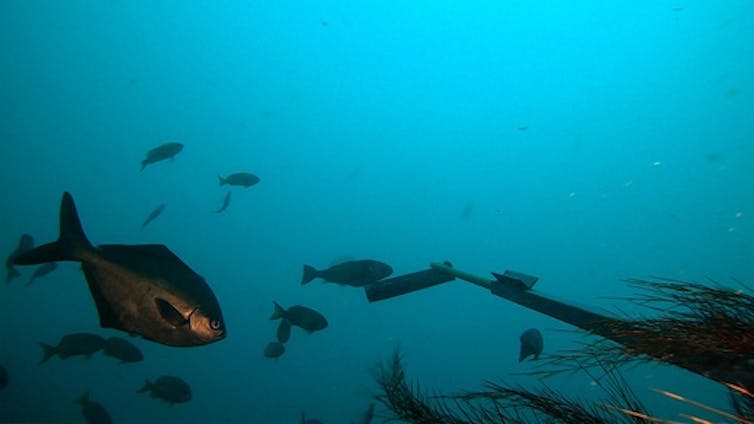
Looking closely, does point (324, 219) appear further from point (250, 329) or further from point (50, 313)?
point (50, 313)

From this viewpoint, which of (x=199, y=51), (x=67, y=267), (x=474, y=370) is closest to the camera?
(x=67, y=267)

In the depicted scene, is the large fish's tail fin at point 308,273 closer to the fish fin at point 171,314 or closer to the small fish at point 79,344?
the small fish at point 79,344

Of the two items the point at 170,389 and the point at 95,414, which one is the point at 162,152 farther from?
the point at 95,414

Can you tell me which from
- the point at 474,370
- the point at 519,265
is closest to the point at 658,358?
the point at 474,370

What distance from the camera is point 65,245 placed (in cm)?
244

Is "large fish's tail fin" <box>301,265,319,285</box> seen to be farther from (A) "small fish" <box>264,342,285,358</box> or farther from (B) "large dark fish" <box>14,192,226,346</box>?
(B) "large dark fish" <box>14,192,226,346</box>

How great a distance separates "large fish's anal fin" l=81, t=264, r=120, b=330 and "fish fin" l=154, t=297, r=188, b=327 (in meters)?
0.27

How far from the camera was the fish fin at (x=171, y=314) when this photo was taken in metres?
2.32

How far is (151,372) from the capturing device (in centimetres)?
2936

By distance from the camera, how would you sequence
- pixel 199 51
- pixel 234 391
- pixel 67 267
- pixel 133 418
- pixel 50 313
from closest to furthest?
pixel 133 418, pixel 234 391, pixel 50 313, pixel 67 267, pixel 199 51

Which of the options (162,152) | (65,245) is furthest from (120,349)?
(65,245)

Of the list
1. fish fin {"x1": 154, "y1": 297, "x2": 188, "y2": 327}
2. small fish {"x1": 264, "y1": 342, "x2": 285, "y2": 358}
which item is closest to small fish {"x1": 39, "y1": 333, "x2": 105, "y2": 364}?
small fish {"x1": 264, "y1": 342, "x2": 285, "y2": 358}

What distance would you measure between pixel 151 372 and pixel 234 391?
5.71 m

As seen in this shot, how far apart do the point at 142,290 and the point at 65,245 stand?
521mm
